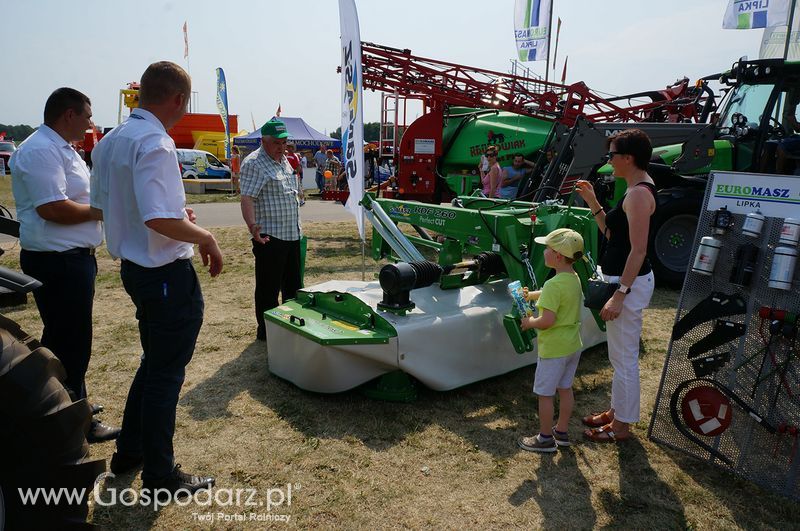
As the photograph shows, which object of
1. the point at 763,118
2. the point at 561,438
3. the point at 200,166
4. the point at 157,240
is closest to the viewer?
the point at 157,240

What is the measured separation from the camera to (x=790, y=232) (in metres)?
2.66

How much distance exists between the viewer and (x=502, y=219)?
409 cm

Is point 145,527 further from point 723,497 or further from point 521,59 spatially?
point 521,59

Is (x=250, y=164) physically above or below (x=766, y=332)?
above

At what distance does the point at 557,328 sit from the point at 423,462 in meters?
1.00

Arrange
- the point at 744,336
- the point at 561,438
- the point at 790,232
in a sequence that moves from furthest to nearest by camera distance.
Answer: the point at 561,438, the point at 744,336, the point at 790,232

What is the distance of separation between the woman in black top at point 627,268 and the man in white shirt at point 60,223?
267cm

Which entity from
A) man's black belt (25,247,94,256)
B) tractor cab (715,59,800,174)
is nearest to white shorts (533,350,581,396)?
man's black belt (25,247,94,256)

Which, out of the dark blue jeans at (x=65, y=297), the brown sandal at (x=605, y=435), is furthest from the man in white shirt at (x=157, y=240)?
the brown sandal at (x=605, y=435)

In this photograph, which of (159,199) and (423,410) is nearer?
(159,199)

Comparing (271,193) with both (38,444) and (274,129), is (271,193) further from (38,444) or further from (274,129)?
(38,444)

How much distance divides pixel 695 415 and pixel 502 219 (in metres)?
1.73

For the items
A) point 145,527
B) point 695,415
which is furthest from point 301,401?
point 695,415

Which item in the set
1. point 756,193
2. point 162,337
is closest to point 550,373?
point 756,193
